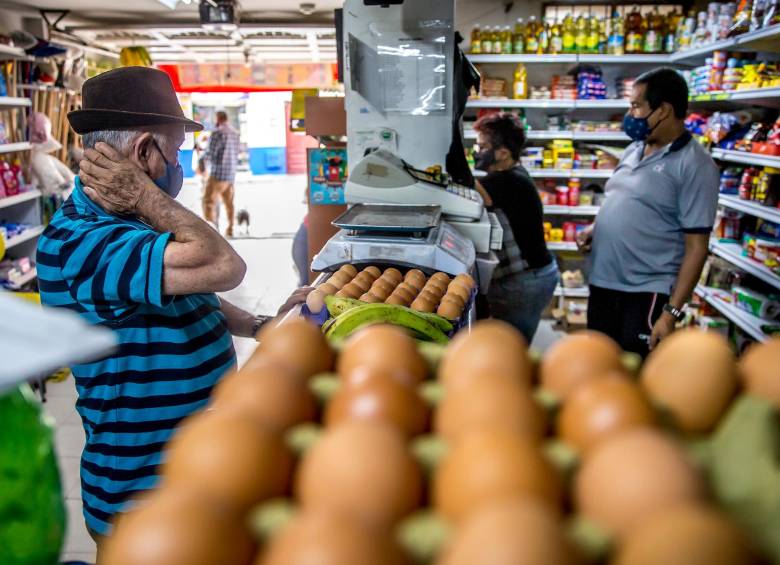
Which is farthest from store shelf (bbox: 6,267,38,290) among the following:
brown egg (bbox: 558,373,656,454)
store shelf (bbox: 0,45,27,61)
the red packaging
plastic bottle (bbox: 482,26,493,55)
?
brown egg (bbox: 558,373,656,454)

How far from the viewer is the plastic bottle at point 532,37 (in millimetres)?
5809

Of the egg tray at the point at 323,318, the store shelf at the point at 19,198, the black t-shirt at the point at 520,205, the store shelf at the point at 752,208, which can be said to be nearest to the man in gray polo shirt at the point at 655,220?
the black t-shirt at the point at 520,205

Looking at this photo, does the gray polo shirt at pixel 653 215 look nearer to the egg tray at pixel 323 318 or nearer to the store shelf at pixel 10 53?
the egg tray at pixel 323 318

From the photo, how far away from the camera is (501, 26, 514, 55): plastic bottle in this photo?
227 inches

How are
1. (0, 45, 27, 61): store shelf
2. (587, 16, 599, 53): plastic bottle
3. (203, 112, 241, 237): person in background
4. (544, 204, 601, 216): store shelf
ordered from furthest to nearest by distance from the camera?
(203, 112, 241, 237): person in background, (544, 204, 601, 216): store shelf, (587, 16, 599, 53): plastic bottle, (0, 45, 27, 61): store shelf

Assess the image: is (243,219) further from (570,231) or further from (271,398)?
(271,398)

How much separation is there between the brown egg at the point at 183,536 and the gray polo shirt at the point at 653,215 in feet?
9.55

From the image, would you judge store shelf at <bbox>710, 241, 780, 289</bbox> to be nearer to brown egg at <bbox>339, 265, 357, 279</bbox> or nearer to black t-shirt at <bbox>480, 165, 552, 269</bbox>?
black t-shirt at <bbox>480, 165, 552, 269</bbox>

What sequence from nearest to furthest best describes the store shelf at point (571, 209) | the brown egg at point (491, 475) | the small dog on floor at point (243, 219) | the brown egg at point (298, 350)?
the brown egg at point (491, 475) < the brown egg at point (298, 350) < the store shelf at point (571, 209) < the small dog on floor at point (243, 219)

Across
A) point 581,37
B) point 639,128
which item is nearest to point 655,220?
point 639,128

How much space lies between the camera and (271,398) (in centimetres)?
77

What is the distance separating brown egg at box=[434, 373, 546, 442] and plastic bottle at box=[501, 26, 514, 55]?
5578mm

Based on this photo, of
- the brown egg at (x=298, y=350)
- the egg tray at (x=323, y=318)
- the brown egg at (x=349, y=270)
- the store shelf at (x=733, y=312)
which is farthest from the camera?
the store shelf at (x=733, y=312)

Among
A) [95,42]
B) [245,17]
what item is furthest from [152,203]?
[95,42]
